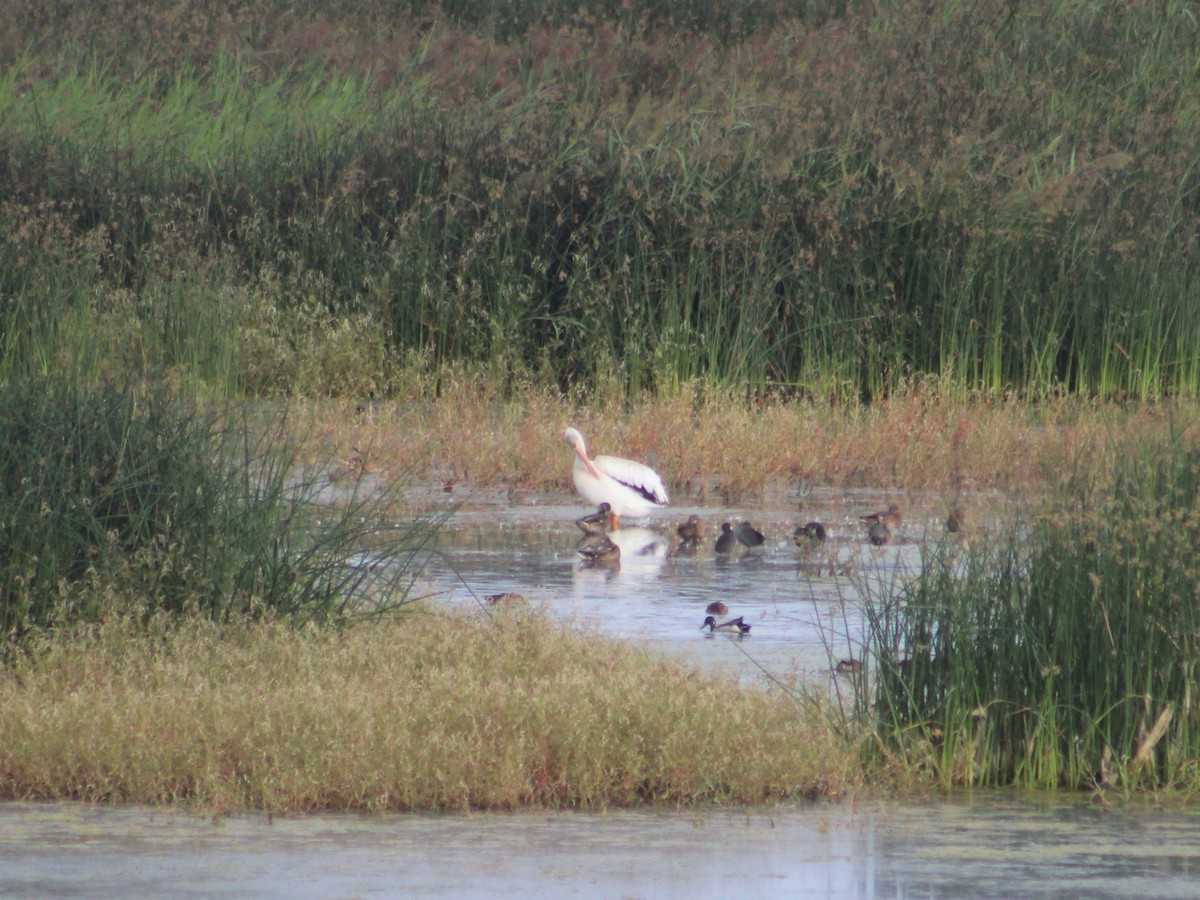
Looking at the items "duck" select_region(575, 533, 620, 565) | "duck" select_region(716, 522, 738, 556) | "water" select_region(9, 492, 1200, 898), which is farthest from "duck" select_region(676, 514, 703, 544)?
"water" select_region(9, 492, 1200, 898)

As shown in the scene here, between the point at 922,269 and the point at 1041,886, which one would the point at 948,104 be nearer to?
the point at 922,269

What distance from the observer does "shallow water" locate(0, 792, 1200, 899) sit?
5355 mm

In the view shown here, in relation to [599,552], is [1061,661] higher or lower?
higher

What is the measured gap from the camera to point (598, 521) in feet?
36.3

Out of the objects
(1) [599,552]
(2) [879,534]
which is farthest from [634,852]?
(2) [879,534]

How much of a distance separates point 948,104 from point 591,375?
15.5 feet

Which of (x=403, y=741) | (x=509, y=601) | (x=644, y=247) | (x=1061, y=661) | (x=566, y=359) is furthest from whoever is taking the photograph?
(x=566, y=359)

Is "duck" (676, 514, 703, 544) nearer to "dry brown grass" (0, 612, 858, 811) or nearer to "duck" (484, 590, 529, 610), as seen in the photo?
"duck" (484, 590, 529, 610)

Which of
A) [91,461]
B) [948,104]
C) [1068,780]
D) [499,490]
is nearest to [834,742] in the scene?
[1068,780]

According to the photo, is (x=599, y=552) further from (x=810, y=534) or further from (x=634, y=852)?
(x=634, y=852)

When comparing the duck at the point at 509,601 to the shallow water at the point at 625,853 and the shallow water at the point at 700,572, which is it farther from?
the shallow water at the point at 625,853

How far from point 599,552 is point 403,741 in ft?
13.8

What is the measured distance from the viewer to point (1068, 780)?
21.6 feet

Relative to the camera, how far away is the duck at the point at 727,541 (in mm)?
10531
